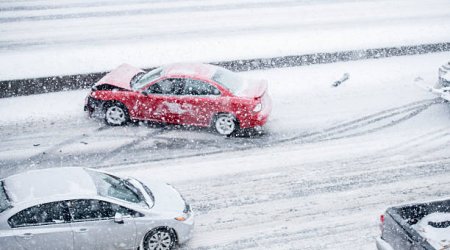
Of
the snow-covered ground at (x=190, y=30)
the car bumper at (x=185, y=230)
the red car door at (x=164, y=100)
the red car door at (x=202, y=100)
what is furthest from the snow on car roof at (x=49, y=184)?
the snow-covered ground at (x=190, y=30)

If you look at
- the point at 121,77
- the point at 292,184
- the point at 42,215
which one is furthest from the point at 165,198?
the point at 121,77

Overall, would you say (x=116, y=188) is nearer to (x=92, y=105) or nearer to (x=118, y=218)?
(x=118, y=218)

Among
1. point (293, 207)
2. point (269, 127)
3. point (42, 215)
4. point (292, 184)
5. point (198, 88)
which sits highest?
point (198, 88)

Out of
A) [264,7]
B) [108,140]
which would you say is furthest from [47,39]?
[264,7]

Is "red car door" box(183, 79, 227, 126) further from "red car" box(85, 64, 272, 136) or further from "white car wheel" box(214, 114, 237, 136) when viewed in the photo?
"white car wheel" box(214, 114, 237, 136)

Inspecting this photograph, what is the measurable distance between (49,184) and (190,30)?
12.6 metres

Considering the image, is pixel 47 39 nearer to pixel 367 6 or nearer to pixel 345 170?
pixel 345 170

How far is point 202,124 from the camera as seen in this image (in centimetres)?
1298

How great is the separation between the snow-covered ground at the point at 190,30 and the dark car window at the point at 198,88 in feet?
13.6

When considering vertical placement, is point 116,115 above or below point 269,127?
above

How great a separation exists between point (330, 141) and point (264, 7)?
12.2 metres

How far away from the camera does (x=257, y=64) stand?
17.3 m

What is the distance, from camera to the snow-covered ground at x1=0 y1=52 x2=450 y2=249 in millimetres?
9727

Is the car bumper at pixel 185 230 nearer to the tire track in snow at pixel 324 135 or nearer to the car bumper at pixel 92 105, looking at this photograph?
the tire track in snow at pixel 324 135
